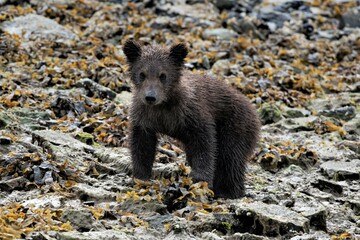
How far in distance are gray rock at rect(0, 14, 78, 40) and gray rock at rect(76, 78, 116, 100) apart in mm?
3148

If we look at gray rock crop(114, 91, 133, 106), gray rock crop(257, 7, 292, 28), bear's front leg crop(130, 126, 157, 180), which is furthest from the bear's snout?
gray rock crop(257, 7, 292, 28)

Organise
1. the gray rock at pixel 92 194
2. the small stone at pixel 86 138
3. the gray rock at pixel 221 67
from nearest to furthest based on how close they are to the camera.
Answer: the gray rock at pixel 92 194 < the small stone at pixel 86 138 < the gray rock at pixel 221 67

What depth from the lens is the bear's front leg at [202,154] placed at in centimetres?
960

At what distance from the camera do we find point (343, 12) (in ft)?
74.6

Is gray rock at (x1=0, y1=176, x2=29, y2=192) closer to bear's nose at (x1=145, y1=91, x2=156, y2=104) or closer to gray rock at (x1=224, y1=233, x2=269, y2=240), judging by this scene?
bear's nose at (x1=145, y1=91, x2=156, y2=104)

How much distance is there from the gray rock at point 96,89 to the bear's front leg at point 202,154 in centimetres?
435

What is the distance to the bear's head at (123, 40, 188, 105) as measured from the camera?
31.6ft

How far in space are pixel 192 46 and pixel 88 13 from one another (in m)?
3.32

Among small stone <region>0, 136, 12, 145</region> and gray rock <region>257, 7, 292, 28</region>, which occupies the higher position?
gray rock <region>257, 7, 292, 28</region>

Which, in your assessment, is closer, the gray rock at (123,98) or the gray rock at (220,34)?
the gray rock at (123,98)

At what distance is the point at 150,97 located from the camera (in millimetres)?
9344

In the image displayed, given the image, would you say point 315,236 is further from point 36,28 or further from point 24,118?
point 36,28


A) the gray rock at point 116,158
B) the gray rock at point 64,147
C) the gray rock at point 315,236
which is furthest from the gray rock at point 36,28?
the gray rock at point 315,236

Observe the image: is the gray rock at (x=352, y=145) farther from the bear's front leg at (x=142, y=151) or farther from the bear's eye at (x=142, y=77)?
the bear's eye at (x=142, y=77)
